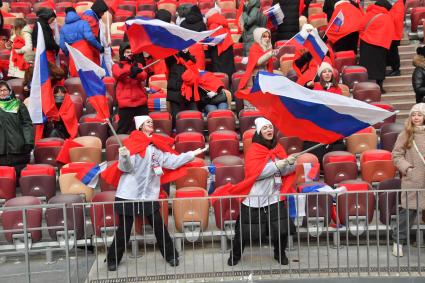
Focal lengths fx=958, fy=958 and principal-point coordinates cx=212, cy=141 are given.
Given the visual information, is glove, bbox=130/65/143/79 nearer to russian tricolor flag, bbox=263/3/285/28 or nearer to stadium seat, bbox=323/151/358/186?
stadium seat, bbox=323/151/358/186

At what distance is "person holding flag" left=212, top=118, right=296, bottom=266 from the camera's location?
1012 centimetres

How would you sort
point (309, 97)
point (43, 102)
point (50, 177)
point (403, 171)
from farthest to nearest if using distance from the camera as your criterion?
point (43, 102), point (50, 177), point (403, 171), point (309, 97)

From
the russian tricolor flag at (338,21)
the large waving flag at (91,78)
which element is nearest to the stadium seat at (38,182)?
the large waving flag at (91,78)

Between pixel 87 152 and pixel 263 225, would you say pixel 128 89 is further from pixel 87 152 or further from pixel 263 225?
pixel 263 225

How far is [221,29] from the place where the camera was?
15.1 m

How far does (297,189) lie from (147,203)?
1.86m

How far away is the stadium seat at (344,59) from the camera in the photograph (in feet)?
50.4

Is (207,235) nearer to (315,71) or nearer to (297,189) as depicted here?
(297,189)

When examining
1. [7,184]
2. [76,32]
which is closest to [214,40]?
[76,32]

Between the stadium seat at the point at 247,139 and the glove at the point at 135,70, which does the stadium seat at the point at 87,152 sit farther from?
the stadium seat at the point at 247,139

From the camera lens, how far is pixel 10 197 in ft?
38.7

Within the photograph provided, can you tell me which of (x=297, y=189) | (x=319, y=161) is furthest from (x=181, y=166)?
(x=319, y=161)

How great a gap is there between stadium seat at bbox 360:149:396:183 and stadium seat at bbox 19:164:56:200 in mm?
3817

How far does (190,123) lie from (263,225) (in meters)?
3.23
